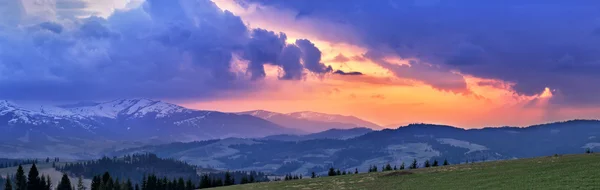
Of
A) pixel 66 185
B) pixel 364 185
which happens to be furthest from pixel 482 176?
pixel 66 185

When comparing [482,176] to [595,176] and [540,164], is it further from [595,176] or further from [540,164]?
[595,176]

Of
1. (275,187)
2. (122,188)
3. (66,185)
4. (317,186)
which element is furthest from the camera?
(66,185)

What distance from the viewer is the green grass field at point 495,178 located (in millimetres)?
63500

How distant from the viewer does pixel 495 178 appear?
7312cm

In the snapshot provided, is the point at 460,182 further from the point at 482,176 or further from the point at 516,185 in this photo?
the point at 516,185

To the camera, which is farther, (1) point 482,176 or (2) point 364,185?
(2) point 364,185

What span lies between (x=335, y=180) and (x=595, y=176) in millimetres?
43664

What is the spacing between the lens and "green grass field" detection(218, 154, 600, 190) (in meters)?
63.5

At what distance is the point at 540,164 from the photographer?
81250mm

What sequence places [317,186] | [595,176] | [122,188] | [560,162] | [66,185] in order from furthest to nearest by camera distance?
[66,185]
[122,188]
[317,186]
[560,162]
[595,176]

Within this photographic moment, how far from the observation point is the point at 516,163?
87938 millimetres

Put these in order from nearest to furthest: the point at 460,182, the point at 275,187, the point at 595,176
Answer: the point at 595,176 < the point at 460,182 < the point at 275,187

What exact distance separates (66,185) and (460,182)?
399 feet

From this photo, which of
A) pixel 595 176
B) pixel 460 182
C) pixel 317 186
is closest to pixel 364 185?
pixel 317 186
